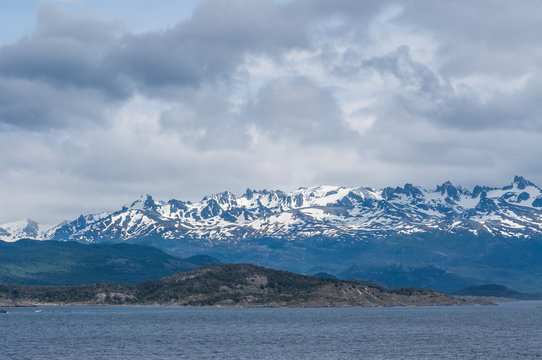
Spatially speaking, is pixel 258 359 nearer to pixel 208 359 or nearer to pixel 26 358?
pixel 208 359

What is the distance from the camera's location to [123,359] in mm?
196375

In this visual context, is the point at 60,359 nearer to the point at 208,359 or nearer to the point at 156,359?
the point at 156,359

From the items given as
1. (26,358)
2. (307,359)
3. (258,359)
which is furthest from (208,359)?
(26,358)

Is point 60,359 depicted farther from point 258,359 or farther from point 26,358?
point 258,359

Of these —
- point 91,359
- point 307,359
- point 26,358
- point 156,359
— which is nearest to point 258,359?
point 307,359

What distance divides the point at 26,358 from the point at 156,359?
33.6 meters

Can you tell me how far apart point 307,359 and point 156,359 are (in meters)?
39.0

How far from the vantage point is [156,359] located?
198 meters

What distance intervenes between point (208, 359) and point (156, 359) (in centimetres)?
1338

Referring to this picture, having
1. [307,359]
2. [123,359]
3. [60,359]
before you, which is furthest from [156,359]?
[307,359]

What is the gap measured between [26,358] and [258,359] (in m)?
59.8

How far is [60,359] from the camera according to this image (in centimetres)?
19575

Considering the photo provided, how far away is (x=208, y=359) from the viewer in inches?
7864

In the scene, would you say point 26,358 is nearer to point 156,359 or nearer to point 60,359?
point 60,359
